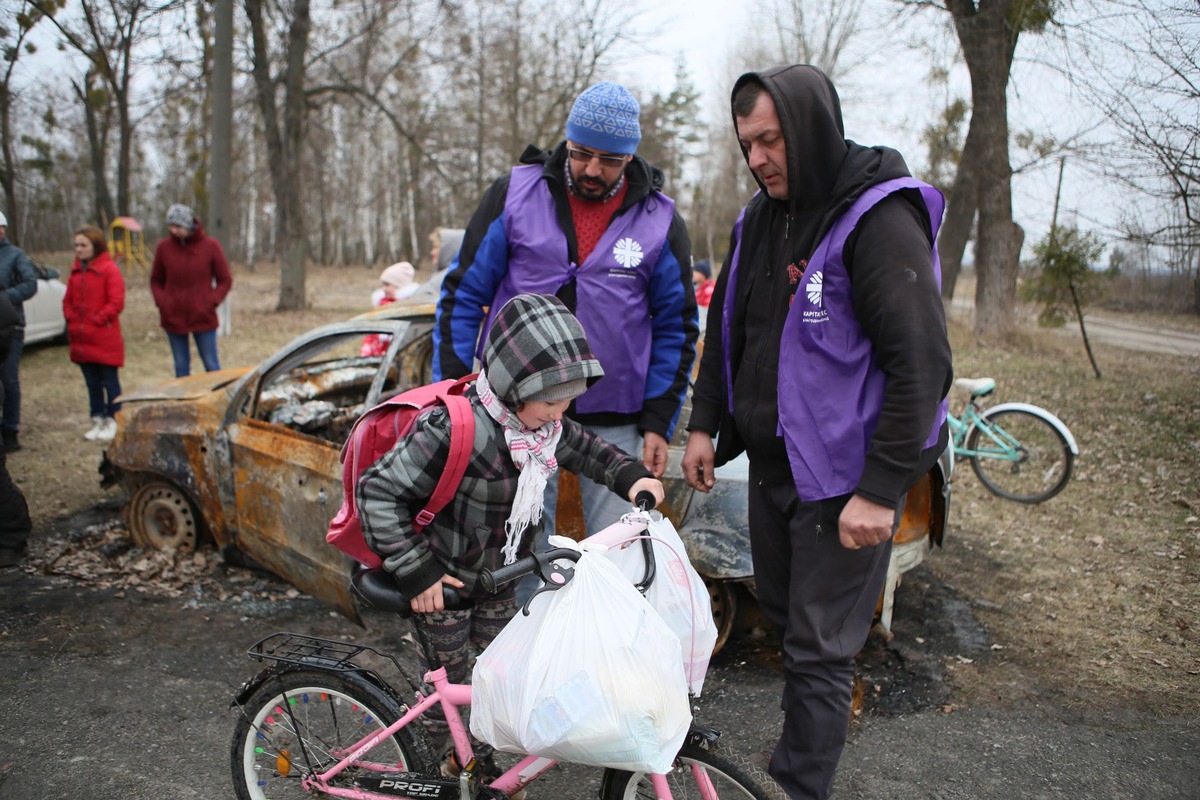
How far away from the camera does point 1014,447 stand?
645 centimetres

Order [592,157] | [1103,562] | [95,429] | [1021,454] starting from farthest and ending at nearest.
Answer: [95,429] → [1021,454] → [1103,562] → [592,157]

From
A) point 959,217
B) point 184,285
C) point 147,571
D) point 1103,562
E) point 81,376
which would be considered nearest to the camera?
point 147,571

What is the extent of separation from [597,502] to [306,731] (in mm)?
1211

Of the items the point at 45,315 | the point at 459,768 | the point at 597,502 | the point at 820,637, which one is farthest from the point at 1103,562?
the point at 45,315

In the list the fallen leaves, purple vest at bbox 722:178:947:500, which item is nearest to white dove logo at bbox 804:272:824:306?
purple vest at bbox 722:178:947:500

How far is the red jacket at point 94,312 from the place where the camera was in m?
7.23

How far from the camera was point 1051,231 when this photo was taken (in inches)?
422

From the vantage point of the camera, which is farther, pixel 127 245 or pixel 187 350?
pixel 127 245

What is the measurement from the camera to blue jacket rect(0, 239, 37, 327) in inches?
263

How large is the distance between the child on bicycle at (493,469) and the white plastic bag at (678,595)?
0.21m

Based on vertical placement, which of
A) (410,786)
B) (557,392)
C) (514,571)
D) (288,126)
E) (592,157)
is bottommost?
(410,786)

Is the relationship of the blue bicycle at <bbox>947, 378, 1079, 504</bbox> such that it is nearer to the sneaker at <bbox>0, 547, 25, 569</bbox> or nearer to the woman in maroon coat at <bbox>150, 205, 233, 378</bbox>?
the sneaker at <bbox>0, 547, 25, 569</bbox>

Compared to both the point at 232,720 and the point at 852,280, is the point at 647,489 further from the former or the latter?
the point at 232,720

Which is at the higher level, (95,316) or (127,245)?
(127,245)
